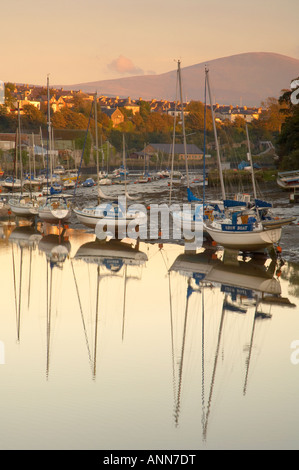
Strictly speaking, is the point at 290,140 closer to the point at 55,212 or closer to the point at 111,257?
the point at 55,212

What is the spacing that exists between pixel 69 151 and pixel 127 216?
76398mm

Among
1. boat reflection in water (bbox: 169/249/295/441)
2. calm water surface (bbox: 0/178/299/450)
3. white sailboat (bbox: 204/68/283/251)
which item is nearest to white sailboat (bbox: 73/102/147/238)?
boat reflection in water (bbox: 169/249/295/441)

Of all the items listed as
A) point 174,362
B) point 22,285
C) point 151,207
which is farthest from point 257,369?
point 151,207

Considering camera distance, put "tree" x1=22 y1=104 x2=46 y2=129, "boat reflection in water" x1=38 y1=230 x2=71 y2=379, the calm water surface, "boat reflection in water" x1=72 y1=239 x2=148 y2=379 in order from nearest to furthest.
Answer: the calm water surface, "boat reflection in water" x1=38 y1=230 x2=71 y2=379, "boat reflection in water" x1=72 y1=239 x2=148 y2=379, "tree" x1=22 y1=104 x2=46 y2=129

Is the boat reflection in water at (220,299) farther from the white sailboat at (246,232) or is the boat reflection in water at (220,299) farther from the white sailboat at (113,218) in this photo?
the white sailboat at (113,218)

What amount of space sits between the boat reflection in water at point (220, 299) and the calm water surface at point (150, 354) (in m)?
0.04

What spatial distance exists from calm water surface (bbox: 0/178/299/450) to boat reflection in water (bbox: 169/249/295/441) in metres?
0.04

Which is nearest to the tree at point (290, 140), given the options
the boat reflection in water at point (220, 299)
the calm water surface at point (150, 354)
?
the boat reflection in water at point (220, 299)

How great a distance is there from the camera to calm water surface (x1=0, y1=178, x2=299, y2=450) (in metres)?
11.1

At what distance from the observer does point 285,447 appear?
10.4 metres

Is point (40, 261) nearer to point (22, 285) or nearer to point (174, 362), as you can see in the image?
point (22, 285)

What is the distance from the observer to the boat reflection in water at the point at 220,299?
14102 millimetres

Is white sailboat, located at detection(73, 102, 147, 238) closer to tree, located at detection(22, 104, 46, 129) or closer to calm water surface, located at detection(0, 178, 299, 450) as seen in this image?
calm water surface, located at detection(0, 178, 299, 450)
